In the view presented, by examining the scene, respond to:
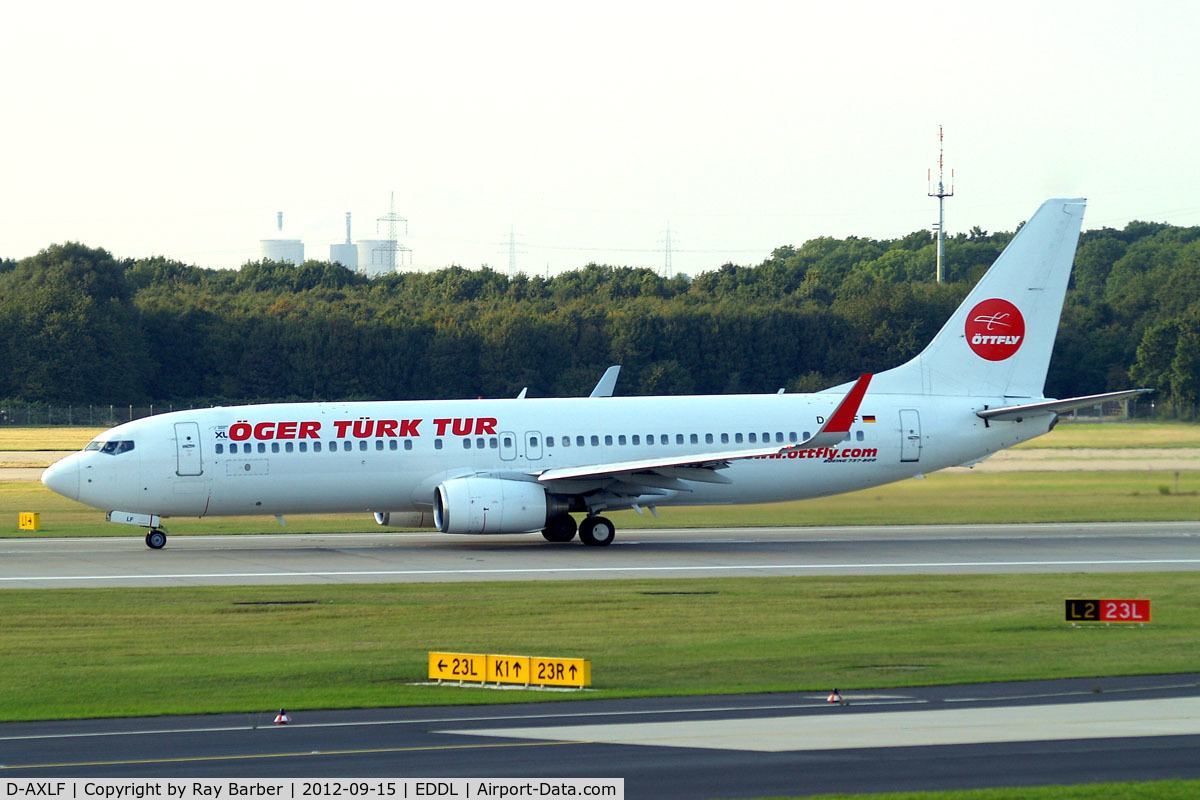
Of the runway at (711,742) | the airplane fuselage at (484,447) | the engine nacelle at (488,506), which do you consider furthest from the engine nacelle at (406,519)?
the runway at (711,742)

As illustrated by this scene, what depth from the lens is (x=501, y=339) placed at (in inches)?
3241

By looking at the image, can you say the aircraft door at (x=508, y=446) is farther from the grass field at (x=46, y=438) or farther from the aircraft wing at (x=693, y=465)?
the grass field at (x=46, y=438)

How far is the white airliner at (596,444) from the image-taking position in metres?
34.7

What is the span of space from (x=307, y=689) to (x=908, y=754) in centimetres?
779

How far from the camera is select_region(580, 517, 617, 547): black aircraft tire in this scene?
35750 millimetres

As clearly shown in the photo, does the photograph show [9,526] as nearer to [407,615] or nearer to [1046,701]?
[407,615]

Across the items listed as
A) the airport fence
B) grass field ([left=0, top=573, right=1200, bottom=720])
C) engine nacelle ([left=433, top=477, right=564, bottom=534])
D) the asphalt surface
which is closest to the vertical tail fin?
engine nacelle ([left=433, top=477, right=564, bottom=534])

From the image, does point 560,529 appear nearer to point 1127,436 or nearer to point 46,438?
point 1127,436

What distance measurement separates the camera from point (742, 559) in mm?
32562

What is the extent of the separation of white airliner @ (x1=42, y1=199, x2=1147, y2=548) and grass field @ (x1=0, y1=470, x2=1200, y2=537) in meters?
2.95

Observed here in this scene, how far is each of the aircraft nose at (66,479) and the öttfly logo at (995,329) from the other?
2251 centimetres

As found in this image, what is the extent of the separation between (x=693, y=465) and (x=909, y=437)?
645 centimetres

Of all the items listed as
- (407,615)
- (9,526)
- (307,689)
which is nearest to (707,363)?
(9,526)

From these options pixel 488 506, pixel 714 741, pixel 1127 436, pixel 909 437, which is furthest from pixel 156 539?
pixel 1127 436
